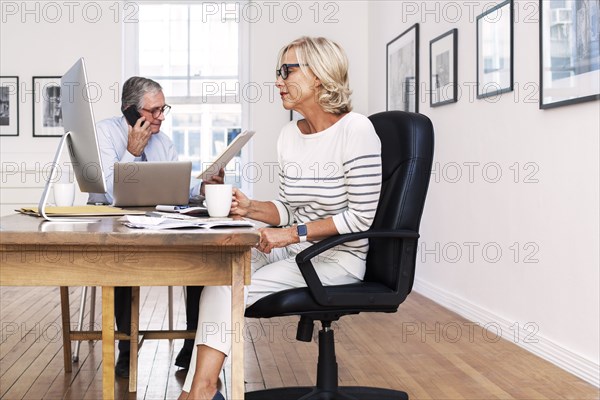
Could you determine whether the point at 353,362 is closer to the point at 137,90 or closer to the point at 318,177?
the point at 318,177

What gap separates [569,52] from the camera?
3.26 meters

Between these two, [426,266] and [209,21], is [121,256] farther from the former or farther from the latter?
[209,21]

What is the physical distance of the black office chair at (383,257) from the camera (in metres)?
2.28

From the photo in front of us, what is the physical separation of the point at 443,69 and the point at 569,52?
1.64m

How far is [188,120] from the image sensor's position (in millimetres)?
6965

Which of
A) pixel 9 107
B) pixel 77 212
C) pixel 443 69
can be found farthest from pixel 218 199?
pixel 9 107

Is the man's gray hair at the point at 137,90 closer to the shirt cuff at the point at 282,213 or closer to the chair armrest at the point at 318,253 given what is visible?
the shirt cuff at the point at 282,213

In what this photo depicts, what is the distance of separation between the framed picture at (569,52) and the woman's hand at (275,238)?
1.47m

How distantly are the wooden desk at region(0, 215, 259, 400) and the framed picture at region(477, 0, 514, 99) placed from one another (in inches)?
98.6

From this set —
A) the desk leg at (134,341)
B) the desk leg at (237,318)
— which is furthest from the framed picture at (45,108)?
the desk leg at (237,318)

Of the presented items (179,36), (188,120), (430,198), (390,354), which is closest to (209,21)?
(179,36)

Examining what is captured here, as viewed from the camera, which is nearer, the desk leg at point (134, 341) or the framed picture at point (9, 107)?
the desk leg at point (134, 341)

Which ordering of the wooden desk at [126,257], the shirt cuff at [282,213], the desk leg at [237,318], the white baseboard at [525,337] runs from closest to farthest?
the wooden desk at [126,257], the desk leg at [237,318], the shirt cuff at [282,213], the white baseboard at [525,337]

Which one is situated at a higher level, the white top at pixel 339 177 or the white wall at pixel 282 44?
the white wall at pixel 282 44
